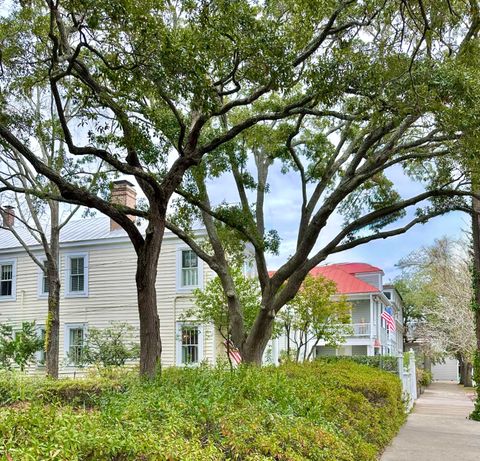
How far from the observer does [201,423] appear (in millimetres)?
4191

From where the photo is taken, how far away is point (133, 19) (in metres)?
7.34

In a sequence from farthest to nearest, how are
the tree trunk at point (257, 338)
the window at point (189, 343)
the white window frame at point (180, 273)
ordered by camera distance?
the white window frame at point (180, 273), the window at point (189, 343), the tree trunk at point (257, 338)

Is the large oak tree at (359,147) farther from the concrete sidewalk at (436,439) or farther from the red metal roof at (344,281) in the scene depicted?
the red metal roof at (344,281)

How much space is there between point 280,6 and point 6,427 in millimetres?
9825

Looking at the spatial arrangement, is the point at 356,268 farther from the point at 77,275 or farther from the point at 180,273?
the point at 77,275

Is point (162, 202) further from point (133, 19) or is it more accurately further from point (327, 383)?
point (327, 383)

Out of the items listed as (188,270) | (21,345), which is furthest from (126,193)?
(21,345)

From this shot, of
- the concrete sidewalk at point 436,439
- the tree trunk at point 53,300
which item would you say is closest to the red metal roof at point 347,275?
the tree trunk at point 53,300

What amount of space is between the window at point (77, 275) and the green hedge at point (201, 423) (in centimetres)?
1512

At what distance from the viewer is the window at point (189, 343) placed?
20.1 meters

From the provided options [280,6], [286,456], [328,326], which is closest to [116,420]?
[286,456]

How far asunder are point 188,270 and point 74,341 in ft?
19.0

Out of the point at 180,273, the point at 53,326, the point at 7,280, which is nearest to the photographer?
the point at 53,326

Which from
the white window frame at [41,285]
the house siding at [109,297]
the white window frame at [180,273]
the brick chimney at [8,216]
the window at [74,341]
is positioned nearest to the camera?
the brick chimney at [8,216]
